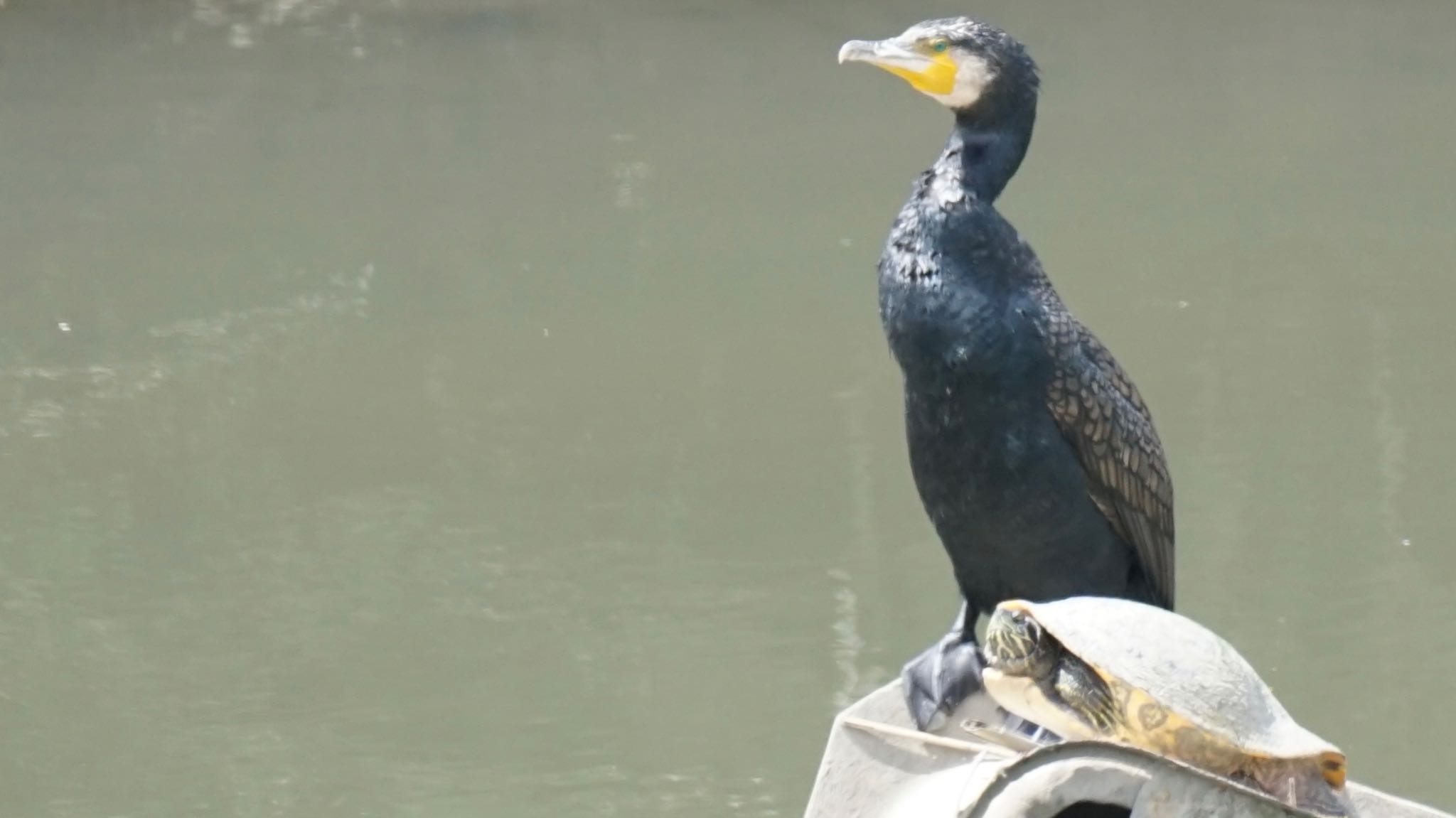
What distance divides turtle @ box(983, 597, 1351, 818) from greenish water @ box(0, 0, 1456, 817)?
1.80 m

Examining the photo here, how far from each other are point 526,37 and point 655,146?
5.59 ft

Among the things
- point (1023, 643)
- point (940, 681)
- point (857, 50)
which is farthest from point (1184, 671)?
point (857, 50)

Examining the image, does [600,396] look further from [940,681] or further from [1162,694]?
[1162,694]

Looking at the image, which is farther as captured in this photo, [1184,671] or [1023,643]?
[1023,643]

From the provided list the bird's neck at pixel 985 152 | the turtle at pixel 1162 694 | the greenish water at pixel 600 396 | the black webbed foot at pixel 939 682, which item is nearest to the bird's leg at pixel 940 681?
the black webbed foot at pixel 939 682

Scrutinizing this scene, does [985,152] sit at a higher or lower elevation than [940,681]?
higher

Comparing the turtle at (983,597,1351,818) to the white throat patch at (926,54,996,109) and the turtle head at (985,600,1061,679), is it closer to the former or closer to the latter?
the turtle head at (985,600,1061,679)

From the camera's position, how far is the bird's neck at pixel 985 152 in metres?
2.47

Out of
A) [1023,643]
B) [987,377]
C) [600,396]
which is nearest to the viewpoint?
[1023,643]

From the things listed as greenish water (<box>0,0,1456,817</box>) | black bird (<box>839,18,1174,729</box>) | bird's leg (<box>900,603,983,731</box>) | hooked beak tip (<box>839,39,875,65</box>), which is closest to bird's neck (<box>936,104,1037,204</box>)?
black bird (<box>839,18,1174,729</box>)

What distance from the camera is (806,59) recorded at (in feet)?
28.0

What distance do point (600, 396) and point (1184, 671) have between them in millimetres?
3518

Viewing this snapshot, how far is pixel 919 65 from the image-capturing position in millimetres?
2465

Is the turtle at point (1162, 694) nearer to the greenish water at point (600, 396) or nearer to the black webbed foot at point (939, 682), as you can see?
the black webbed foot at point (939, 682)
